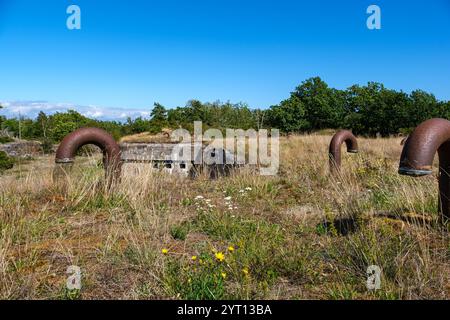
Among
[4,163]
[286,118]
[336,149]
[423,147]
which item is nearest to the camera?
[423,147]

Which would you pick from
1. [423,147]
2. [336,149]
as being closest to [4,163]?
[336,149]

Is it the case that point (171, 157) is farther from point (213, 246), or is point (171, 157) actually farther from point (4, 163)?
point (4, 163)

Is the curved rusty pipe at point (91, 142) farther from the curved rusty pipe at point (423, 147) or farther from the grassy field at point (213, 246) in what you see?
the curved rusty pipe at point (423, 147)

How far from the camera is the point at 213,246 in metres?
3.03

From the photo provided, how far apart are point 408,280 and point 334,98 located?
137 ft

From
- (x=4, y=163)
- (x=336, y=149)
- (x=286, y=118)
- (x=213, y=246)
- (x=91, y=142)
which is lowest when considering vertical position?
(x=213, y=246)

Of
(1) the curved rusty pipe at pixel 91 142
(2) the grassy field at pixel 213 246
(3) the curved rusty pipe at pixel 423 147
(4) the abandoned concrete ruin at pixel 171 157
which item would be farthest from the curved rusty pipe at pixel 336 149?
(1) the curved rusty pipe at pixel 91 142

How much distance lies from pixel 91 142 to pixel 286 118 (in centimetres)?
3455

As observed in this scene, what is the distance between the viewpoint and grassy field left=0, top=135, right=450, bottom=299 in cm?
223

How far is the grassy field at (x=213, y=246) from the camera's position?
2.23 meters

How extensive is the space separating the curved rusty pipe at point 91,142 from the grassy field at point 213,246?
25 centimetres

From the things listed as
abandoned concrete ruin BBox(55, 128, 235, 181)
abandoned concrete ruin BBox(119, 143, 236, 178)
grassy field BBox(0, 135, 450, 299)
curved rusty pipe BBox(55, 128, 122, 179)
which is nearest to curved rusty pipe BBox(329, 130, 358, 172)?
grassy field BBox(0, 135, 450, 299)
